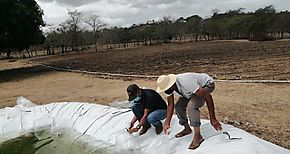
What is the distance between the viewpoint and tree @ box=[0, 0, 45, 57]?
16969 mm

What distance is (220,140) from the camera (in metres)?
3.38

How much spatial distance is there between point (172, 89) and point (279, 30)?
154 feet

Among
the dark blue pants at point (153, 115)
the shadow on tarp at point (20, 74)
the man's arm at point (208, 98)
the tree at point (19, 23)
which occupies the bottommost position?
the shadow on tarp at point (20, 74)

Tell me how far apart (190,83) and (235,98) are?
11.9 ft

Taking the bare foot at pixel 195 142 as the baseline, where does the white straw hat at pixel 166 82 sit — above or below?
above

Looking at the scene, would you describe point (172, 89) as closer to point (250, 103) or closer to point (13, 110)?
point (250, 103)

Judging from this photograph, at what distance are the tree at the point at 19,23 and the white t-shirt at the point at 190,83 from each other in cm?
1487

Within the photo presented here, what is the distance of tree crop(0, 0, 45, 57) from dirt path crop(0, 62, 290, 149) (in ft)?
20.9

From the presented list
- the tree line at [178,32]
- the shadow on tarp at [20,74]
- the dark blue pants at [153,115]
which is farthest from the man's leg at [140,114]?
the tree line at [178,32]

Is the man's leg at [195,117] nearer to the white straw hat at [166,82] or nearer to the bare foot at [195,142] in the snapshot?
the bare foot at [195,142]

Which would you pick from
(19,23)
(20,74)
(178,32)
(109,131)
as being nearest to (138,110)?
(109,131)

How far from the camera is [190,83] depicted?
3451 millimetres

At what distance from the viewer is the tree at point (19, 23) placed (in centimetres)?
1697

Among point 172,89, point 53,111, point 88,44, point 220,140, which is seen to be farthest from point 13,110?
point 88,44
